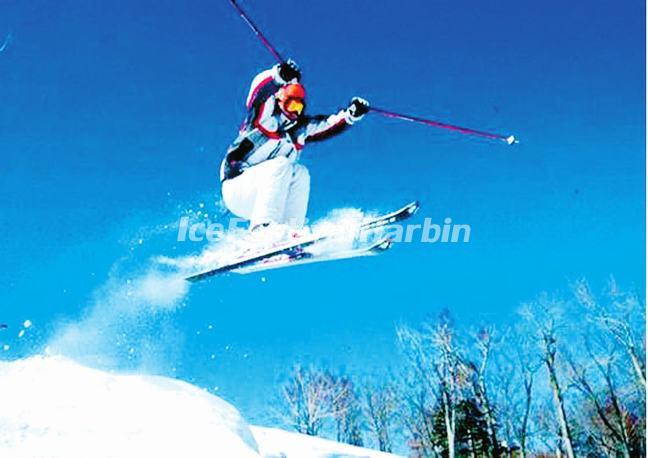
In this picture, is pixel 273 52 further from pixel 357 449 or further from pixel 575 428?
pixel 575 428

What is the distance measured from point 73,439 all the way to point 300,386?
70.6 ft

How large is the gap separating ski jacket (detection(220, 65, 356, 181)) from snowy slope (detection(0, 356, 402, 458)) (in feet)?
9.45

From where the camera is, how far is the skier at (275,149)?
20.9 ft

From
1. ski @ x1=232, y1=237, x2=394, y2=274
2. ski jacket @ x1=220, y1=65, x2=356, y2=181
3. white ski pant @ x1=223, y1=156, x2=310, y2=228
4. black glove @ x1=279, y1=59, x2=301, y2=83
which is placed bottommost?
ski @ x1=232, y1=237, x2=394, y2=274

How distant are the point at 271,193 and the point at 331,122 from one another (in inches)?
46.2

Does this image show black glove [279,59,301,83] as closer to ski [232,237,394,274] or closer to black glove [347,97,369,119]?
black glove [347,97,369,119]

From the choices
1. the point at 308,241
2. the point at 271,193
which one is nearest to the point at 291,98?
the point at 271,193

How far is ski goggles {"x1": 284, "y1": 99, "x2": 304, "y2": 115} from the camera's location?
6.39m

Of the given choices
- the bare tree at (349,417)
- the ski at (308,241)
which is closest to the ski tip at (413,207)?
the ski at (308,241)

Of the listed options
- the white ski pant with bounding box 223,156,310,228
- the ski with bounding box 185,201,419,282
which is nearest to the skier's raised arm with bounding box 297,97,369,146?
the white ski pant with bounding box 223,156,310,228

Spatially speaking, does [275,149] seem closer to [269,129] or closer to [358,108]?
[269,129]

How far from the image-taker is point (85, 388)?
15.4 feet

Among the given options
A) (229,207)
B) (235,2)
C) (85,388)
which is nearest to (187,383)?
(85,388)

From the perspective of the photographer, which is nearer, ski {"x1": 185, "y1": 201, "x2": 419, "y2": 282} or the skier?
the skier
